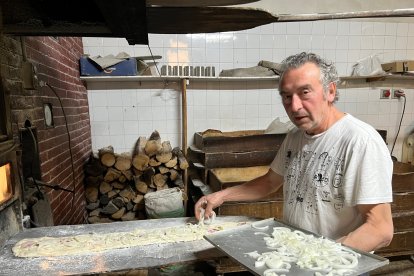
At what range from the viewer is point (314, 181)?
1408mm

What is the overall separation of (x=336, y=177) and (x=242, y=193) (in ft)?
2.12

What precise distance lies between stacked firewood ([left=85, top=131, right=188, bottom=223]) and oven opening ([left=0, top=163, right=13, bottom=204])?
5.94ft

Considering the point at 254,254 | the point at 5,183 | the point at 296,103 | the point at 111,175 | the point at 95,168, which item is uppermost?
the point at 296,103

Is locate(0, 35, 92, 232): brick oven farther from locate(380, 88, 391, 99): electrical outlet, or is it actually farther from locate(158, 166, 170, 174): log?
locate(380, 88, 391, 99): electrical outlet

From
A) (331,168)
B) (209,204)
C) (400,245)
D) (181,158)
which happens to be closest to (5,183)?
(209,204)

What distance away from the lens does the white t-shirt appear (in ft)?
4.04

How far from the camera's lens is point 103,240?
1594mm

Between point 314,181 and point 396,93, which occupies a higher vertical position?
point 396,93

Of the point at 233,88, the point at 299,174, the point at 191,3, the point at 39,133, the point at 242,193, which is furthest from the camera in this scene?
the point at 233,88

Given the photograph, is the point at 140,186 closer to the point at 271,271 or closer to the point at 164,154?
the point at 164,154

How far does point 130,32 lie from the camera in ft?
4.65

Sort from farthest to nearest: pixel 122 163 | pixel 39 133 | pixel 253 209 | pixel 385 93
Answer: pixel 385 93, pixel 122 163, pixel 253 209, pixel 39 133

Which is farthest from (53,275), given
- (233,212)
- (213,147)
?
(213,147)

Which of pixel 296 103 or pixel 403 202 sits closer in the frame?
pixel 296 103
